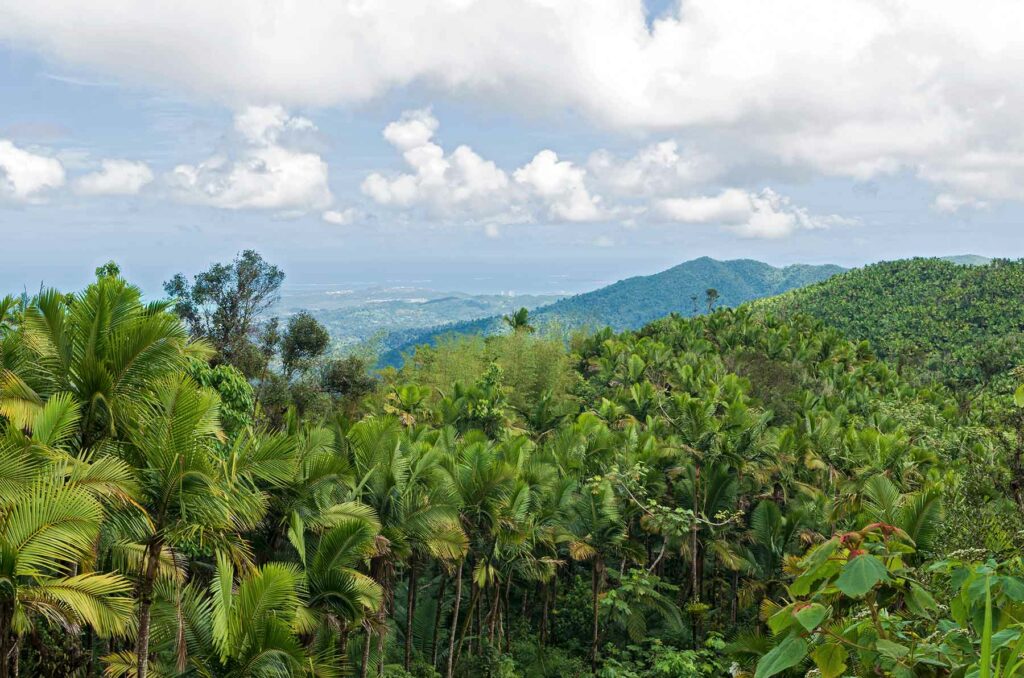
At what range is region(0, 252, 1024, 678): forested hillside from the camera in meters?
7.47

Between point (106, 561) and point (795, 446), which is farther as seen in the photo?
point (795, 446)

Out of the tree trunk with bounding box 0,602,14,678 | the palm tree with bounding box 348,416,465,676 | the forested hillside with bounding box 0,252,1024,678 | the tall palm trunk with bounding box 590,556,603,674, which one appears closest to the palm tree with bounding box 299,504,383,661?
the forested hillside with bounding box 0,252,1024,678

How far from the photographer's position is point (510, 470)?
19.6m

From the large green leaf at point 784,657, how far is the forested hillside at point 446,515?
0.05 feet

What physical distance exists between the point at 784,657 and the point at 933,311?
101 m

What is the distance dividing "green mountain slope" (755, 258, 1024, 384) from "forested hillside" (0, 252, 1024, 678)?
3456 cm

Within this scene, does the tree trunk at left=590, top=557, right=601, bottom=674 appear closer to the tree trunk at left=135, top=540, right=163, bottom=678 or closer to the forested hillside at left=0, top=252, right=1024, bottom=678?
the forested hillside at left=0, top=252, right=1024, bottom=678

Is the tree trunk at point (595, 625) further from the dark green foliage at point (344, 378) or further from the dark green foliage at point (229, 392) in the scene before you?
the dark green foliage at point (344, 378)

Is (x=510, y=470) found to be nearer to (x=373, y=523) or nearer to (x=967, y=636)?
(x=373, y=523)

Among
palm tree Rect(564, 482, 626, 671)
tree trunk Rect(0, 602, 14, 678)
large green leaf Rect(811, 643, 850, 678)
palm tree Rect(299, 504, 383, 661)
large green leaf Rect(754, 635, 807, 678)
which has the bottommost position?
palm tree Rect(564, 482, 626, 671)

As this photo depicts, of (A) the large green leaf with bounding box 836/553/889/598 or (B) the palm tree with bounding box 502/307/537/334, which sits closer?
(A) the large green leaf with bounding box 836/553/889/598

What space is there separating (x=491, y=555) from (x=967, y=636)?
18623 mm

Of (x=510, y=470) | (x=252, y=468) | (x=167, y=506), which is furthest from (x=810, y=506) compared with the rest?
(x=167, y=506)

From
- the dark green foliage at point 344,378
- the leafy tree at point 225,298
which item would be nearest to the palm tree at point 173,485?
the leafy tree at point 225,298
